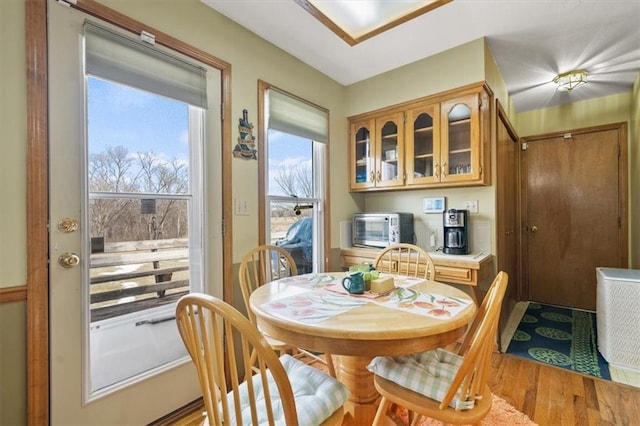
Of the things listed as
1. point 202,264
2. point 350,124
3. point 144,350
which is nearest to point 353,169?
point 350,124

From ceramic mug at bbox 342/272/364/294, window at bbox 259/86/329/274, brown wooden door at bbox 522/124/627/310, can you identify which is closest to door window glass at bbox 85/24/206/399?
window at bbox 259/86/329/274

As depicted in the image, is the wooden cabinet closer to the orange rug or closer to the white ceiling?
the white ceiling

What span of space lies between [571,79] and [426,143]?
163 cm

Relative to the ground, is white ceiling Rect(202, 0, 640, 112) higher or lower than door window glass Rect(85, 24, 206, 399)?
higher

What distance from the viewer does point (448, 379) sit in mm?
1146

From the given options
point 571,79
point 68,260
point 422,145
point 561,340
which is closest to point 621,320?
point 561,340

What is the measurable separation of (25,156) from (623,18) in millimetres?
3645

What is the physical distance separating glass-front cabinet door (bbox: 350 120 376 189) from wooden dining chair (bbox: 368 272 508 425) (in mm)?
1879

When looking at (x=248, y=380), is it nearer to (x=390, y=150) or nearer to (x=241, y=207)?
(x=241, y=207)

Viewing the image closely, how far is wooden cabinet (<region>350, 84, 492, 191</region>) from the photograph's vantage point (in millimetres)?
2344

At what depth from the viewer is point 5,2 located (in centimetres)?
118

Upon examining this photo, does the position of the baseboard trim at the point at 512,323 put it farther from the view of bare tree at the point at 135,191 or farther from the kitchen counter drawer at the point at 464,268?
the view of bare tree at the point at 135,191

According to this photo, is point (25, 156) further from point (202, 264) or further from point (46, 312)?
point (202, 264)

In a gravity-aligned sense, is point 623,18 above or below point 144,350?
above
